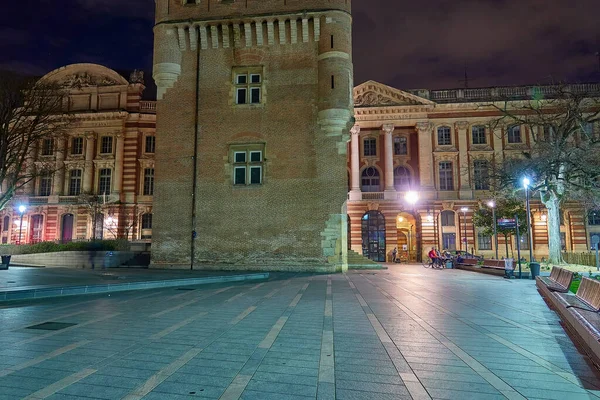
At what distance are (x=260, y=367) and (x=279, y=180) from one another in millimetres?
18087

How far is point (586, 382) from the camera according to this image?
4621mm

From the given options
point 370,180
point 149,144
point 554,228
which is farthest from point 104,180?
point 554,228

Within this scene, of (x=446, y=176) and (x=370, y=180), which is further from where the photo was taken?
(x=370, y=180)

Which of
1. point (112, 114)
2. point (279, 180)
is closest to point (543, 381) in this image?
point (279, 180)

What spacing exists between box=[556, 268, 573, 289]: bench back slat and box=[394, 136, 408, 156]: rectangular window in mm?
32109

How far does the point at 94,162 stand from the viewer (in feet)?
145

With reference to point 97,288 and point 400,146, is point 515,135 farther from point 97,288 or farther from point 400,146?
point 97,288

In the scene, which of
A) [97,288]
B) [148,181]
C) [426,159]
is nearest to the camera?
[97,288]

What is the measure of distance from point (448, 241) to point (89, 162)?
131 feet

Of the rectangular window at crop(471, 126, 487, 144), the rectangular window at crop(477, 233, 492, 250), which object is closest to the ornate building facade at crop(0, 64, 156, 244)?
the rectangular window at crop(477, 233, 492, 250)

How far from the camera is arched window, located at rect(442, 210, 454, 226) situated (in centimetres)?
4119

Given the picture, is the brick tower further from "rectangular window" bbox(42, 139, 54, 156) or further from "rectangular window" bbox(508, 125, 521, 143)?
"rectangular window" bbox(42, 139, 54, 156)

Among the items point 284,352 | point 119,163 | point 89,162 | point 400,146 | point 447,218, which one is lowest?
point 284,352

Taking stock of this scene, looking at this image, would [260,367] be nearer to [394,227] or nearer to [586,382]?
[586,382]
